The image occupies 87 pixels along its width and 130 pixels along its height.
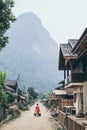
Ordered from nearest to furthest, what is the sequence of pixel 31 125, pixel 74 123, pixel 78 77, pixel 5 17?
1. pixel 74 123
2. pixel 5 17
3. pixel 78 77
4. pixel 31 125

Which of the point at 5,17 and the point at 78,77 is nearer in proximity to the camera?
the point at 5,17

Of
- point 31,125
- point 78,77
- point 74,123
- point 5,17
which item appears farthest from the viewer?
point 31,125

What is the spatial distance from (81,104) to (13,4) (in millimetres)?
13180

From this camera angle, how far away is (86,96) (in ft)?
94.2

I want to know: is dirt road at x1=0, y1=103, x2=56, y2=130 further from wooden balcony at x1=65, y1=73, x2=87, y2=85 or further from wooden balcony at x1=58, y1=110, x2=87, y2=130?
wooden balcony at x1=65, y1=73, x2=87, y2=85

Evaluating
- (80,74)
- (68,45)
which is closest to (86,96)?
(80,74)

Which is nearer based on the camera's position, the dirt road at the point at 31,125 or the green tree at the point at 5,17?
the green tree at the point at 5,17

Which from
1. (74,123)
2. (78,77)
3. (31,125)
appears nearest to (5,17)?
(74,123)

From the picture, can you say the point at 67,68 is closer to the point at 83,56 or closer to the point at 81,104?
the point at 81,104

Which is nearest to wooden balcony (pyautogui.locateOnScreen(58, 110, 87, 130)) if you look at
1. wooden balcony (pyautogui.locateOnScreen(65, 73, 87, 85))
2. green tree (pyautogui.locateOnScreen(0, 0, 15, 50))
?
wooden balcony (pyautogui.locateOnScreen(65, 73, 87, 85))

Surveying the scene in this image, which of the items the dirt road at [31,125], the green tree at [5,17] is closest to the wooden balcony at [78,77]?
the dirt road at [31,125]

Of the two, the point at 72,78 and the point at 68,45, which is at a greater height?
the point at 68,45

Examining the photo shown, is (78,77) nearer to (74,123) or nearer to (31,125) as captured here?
(31,125)

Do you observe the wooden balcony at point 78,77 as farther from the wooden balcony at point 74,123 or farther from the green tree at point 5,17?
the green tree at point 5,17
